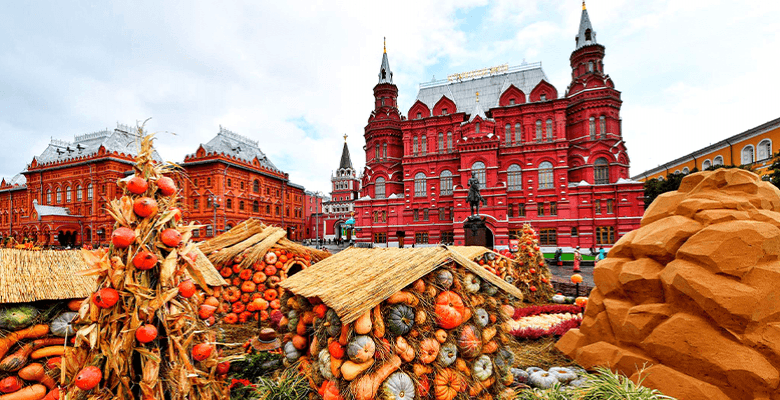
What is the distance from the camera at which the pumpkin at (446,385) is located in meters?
3.54

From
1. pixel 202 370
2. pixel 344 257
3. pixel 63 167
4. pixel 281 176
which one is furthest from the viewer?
pixel 281 176

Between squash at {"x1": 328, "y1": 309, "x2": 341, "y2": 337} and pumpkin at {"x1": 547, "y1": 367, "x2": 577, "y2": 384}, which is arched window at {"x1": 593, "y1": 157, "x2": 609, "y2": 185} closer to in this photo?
pumpkin at {"x1": 547, "y1": 367, "x2": 577, "y2": 384}

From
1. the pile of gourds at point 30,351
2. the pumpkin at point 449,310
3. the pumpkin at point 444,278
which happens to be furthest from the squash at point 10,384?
the pumpkin at point 444,278

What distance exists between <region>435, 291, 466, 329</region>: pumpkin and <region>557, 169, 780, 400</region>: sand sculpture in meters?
2.65

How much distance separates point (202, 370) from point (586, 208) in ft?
105

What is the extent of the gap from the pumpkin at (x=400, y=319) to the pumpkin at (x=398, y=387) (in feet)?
1.41

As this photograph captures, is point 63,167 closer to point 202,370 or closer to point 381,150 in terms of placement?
point 381,150

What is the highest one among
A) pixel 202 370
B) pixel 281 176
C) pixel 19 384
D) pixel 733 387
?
pixel 281 176

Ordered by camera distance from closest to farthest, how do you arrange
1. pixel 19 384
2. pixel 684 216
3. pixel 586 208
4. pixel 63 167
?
pixel 19 384 < pixel 684 216 < pixel 586 208 < pixel 63 167

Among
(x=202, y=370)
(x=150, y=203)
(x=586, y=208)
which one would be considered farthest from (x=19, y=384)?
(x=586, y=208)

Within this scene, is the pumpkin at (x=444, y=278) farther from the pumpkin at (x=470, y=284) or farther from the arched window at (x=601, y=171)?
the arched window at (x=601, y=171)

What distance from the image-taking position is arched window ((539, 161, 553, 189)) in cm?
3002

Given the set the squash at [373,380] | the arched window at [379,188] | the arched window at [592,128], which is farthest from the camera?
the arched window at [379,188]

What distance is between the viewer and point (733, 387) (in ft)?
11.8
